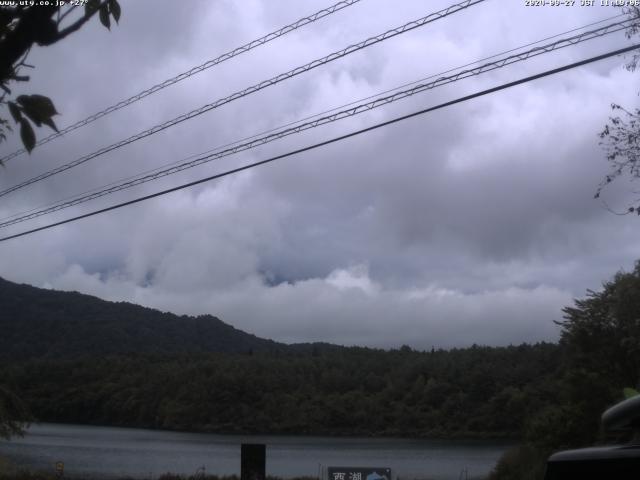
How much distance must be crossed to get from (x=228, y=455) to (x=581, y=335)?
857 inches

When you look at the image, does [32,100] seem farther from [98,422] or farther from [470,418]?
[98,422]

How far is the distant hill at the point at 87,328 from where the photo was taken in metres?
63.4

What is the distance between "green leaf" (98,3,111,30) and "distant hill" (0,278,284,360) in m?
57.4

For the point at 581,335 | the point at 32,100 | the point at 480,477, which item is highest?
the point at 581,335

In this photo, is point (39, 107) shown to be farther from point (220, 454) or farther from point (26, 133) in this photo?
point (220, 454)

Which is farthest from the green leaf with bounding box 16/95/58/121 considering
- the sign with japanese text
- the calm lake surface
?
the calm lake surface

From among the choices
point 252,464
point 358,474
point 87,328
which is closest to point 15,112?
point 252,464

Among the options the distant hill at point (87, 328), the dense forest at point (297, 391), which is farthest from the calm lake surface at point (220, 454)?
the distant hill at point (87, 328)

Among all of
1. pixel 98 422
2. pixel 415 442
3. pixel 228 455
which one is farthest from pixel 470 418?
pixel 98 422

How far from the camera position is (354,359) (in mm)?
74625

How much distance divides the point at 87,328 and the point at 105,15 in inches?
2994

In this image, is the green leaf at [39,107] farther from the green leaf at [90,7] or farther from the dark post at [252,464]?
the dark post at [252,464]

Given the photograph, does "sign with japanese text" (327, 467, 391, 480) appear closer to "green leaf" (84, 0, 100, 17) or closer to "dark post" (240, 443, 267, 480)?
"dark post" (240, 443, 267, 480)

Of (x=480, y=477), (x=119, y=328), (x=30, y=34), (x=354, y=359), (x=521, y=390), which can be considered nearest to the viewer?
(x=30, y=34)
